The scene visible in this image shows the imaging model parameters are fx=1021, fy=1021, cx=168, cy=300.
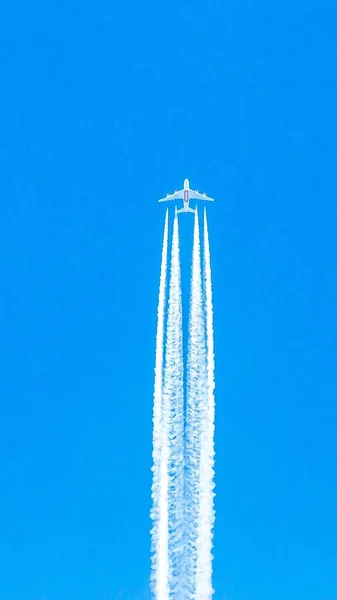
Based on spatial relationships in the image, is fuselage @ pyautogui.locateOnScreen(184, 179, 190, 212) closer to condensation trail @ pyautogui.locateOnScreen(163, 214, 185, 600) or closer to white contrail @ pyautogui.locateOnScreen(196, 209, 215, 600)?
condensation trail @ pyautogui.locateOnScreen(163, 214, 185, 600)

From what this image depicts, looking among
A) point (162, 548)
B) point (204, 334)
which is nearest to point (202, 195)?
point (204, 334)

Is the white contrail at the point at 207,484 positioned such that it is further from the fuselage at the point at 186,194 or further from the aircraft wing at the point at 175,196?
the aircraft wing at the point at 175,196

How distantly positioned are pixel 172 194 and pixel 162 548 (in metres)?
12.1

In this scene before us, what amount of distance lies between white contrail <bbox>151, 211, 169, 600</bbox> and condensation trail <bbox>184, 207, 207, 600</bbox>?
718mm

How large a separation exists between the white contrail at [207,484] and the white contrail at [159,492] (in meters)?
0.96

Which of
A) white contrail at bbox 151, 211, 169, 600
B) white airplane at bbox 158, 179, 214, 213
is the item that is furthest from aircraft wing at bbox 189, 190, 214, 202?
white contrail at bbox 151, 211, 169, 600

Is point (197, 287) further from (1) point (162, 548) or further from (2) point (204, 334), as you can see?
(1) point (162, 548)

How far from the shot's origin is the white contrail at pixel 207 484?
2736cm

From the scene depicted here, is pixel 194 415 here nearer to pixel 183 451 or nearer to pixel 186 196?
pixel 183 451

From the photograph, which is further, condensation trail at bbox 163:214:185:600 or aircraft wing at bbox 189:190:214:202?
aircraft wing at bbox 189:190:214:202

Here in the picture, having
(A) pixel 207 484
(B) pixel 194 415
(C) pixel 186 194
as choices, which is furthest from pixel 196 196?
(A) pixel 207 484

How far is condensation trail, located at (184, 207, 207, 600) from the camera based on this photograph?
27750mm

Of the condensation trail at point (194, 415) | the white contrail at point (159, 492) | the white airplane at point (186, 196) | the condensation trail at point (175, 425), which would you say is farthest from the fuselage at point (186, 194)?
the white contrail at point (159, 492)

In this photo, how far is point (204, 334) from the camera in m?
29.6
